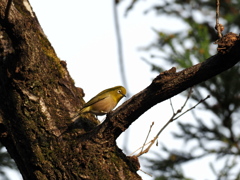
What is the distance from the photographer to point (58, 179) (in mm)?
2658

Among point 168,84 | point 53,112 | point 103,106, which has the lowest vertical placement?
point 168,84

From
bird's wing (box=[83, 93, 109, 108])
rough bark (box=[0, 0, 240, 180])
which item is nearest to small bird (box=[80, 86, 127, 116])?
bird's wing (box=[83, 93, 109, 108])

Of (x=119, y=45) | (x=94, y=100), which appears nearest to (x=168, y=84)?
(x=119, y=45)

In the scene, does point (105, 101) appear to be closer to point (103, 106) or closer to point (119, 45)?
point (103, 106)

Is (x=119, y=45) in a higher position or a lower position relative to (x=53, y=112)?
higher

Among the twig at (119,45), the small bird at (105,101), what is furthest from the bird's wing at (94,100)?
the twig at (119,45)

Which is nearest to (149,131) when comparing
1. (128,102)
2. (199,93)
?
(128,102)

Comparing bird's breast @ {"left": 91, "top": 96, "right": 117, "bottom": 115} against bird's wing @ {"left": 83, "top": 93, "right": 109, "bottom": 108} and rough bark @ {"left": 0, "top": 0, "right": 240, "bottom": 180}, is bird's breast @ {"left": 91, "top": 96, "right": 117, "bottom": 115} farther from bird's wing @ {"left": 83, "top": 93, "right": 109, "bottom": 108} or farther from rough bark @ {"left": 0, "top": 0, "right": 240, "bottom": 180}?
rough bark @ {"left": 0, "top": 0, "right": 240, "bottom": 180}

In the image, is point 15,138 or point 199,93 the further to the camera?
point 199,93

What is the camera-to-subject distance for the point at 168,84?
2.52 meters

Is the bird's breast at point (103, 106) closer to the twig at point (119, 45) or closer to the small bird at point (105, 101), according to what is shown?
the small bird at point (105, 101)

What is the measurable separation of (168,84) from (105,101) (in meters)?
1.26

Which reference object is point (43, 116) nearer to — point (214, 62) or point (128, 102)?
point (128, 102)

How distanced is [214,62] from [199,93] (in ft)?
13.9
